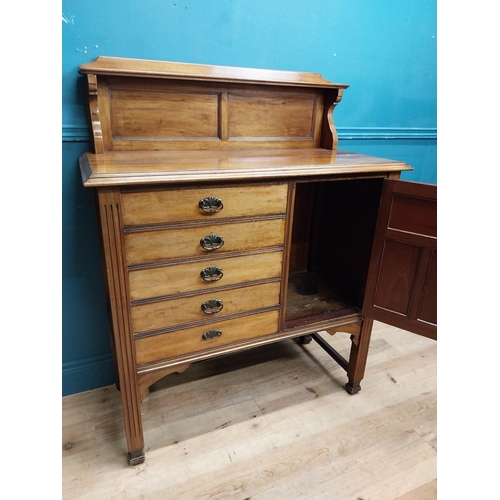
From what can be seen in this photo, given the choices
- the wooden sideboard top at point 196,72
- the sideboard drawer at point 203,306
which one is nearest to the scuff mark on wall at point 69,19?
the wooden sideboard top at point 196,72

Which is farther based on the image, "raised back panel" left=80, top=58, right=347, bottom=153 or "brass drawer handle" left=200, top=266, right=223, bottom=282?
"raised back panel" left=80, top=58, right=347, bottom=153

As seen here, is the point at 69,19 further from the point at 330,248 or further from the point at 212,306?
the point at 330,248

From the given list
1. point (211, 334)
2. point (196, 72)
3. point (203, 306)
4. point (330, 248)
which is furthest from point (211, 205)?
point (330, 248)

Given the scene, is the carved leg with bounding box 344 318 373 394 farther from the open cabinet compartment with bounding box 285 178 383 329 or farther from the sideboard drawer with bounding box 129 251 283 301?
the sideboard drawer with bounding box 129 251 283 301

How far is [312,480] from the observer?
4.59 ft

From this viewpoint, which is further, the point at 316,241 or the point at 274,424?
the point at 316,241

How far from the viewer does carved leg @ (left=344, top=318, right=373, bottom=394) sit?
1713 millimetres

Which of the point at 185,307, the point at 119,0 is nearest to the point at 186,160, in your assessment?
the point at 185,307

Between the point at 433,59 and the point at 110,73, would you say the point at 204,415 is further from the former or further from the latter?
the point at 433,59

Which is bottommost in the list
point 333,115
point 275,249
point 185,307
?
point 185,307

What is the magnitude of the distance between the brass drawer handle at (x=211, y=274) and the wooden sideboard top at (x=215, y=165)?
320mm

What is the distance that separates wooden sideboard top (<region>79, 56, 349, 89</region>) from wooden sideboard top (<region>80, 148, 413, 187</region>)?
0.28m

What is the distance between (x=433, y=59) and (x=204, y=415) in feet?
7.62

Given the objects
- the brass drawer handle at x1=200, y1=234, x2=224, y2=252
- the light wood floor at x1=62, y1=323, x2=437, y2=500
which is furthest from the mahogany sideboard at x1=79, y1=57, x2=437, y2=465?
the light wood floor at x1=62, y1=323, x2=437, y2=500
